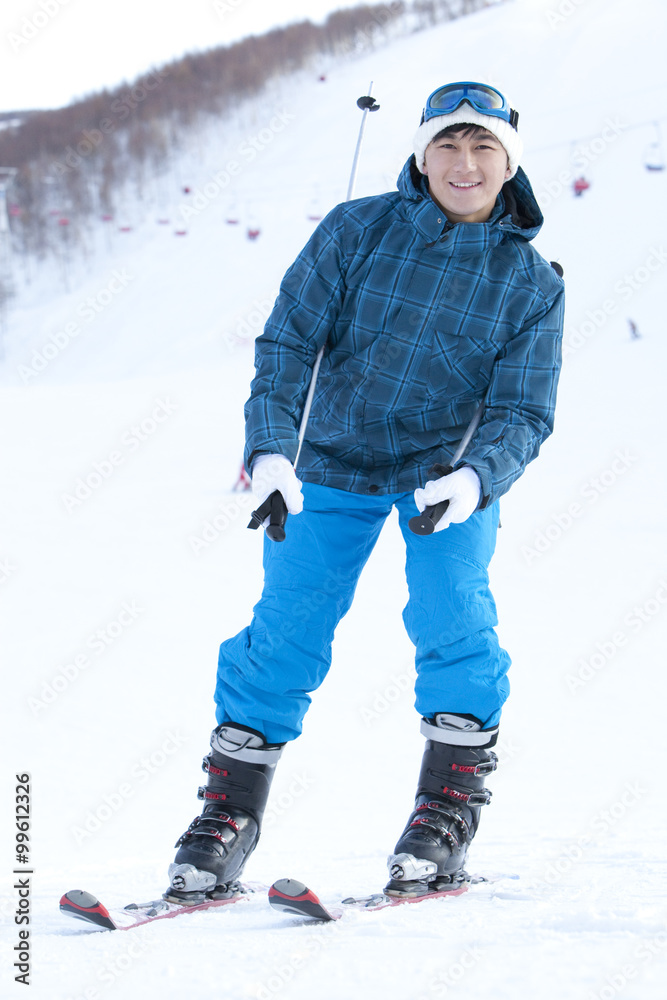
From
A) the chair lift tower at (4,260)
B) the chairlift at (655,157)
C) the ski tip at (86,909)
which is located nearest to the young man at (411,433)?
the ski tip at (86,909)

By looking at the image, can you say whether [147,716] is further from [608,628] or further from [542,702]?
[608,628]

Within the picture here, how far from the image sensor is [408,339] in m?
2.18

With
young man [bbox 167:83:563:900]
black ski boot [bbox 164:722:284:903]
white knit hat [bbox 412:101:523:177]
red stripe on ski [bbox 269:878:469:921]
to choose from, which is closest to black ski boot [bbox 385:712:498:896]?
young man [bbox 167:83:563:900]

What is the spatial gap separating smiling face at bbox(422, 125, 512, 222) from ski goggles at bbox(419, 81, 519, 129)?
51mm

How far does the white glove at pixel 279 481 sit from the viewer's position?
6.56 ft

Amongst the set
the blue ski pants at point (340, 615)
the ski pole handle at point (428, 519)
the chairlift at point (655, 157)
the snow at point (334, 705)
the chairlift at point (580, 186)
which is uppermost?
the chairlift at point (655, 157)

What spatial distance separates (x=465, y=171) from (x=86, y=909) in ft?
5.85

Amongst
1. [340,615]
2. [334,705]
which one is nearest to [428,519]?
[340,615]

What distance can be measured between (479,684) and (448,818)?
0.31 m

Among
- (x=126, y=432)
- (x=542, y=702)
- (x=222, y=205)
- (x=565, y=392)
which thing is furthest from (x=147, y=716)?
(x=222, y=205)

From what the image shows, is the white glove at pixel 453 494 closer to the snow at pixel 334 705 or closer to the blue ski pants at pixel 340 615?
the blue ski pants at pixel 340 615

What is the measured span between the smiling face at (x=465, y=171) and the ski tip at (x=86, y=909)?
1694 mm

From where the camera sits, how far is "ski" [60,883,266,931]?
5.84 ft

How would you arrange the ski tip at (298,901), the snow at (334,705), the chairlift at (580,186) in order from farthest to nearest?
the chairlift at (580,186) → the ski tip at (298,901) → the snow at (334,705)
